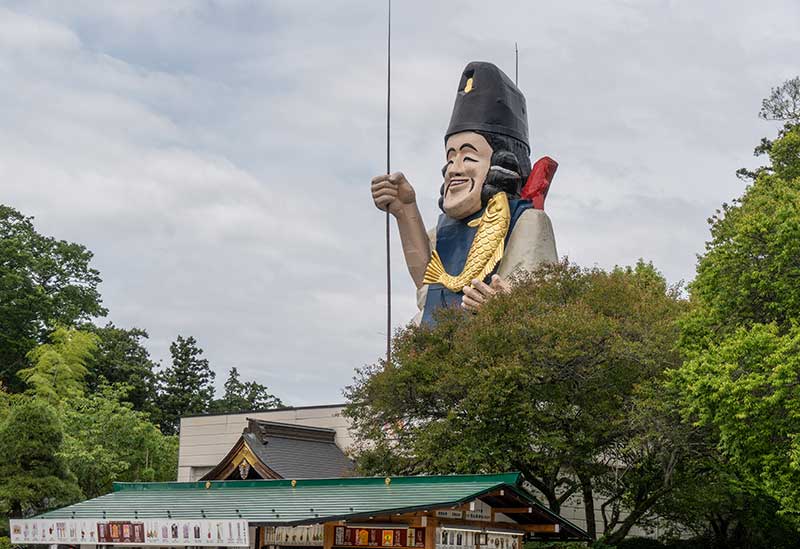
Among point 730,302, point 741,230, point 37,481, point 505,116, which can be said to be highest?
point 505,116

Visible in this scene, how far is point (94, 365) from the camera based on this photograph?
55.3m

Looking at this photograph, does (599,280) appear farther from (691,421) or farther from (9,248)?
(9,248)

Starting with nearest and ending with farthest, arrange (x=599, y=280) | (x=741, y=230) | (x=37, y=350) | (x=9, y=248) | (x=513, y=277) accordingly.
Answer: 1. (x=741, y=230)
2. (x=599, y=280)
3. (x=513, y=277)
4. (x=37, y=350)
5. (x=9, y=248)

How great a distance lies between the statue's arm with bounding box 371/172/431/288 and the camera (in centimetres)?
2894

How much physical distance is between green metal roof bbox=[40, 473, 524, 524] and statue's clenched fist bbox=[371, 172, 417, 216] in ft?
41.1

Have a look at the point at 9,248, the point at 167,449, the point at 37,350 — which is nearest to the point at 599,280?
the point at 167,449

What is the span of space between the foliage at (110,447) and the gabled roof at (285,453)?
31.2 ft

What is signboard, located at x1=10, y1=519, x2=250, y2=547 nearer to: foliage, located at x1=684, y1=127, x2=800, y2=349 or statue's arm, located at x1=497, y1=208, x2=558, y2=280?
foliage, located at x1=684, y1=127, x2=800, y2=349

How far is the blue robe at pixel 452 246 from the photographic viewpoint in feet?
91.5

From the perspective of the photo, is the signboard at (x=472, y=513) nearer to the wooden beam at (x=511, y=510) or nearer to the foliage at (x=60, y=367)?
the wooden beam at (x=511, y=510)

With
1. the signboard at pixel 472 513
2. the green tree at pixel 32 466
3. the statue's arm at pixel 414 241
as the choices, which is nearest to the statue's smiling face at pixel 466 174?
the statue's arm at pixel 414 241

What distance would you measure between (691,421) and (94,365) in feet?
137

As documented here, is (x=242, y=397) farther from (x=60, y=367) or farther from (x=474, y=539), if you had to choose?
(x=474, y=539)

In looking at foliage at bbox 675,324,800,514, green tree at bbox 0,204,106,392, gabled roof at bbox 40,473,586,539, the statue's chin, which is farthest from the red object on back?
green tree at bbox 0,204,106,392
